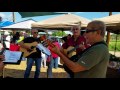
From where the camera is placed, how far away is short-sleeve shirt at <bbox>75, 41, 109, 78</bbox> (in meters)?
1.95

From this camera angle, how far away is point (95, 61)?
1949mm

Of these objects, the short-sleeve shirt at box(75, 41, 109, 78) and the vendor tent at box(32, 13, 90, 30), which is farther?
the vendor tent at box(32, 13, 90, 30)

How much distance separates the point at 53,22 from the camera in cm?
779

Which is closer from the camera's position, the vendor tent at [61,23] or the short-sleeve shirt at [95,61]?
the short-sleeve shirt at [95,61]

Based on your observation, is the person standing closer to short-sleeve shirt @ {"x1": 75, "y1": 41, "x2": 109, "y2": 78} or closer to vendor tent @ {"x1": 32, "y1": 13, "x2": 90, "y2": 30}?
short-sleeve shirt @ {"x1": 75, "y1": 41, "x2": 109, "y2": 78}

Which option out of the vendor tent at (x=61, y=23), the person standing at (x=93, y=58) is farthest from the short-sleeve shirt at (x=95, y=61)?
the vendor tent at (x=61, y=23)

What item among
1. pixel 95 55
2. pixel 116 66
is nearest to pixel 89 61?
pixel 95 55

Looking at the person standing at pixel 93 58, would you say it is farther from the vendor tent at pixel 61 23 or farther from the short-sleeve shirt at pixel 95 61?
the vendor tent at pixel 61 23

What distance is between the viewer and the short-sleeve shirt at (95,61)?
1945mm

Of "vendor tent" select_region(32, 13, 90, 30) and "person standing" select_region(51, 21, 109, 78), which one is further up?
"person standing" select_region(51, 21, 109, 78)

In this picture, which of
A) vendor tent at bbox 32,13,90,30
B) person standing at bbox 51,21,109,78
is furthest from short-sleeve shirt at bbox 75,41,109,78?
vendor tent at bbox 32,13,90,30
